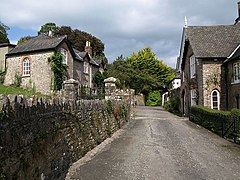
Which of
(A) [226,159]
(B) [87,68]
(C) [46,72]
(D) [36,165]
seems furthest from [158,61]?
(D) [36,165]

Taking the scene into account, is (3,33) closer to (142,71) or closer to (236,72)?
(142,71)

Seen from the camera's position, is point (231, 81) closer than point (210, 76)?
Yes

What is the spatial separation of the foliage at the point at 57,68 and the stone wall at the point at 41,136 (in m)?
19.9

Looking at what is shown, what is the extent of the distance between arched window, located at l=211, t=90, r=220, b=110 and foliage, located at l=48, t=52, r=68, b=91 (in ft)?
54.3

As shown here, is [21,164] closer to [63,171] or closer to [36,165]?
[36,165]

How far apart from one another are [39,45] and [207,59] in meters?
19.5

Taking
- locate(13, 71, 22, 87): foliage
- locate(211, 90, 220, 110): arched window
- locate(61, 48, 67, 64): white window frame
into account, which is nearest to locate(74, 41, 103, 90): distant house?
locate(61, 48, 67, 64): white window frame

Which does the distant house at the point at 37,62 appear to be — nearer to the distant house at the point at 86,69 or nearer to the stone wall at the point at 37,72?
the stone wall at the point at 37,72

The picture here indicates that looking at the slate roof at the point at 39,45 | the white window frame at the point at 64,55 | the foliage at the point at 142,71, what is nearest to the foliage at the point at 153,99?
the foliage at the point at 142,71

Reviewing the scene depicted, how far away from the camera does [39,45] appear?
1209 inches

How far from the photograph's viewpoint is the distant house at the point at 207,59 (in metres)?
22.4

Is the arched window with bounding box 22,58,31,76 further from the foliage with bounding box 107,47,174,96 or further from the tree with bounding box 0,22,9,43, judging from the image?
the tree with bounding box 0,22,9,43

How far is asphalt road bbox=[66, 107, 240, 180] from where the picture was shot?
6992 millimetres

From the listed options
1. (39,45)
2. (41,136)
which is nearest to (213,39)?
(39,45)
